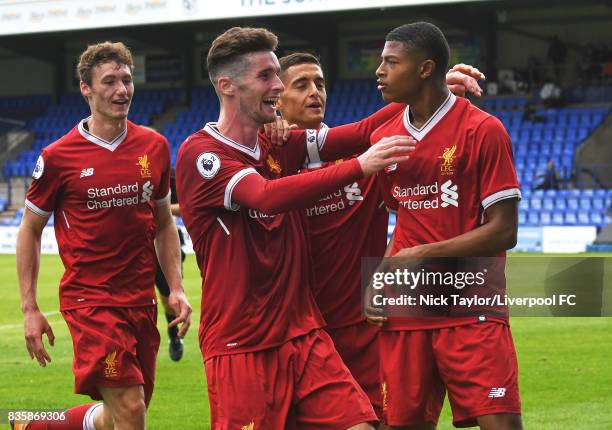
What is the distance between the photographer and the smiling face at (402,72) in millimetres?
4961

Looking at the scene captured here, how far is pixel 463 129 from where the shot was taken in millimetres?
4898

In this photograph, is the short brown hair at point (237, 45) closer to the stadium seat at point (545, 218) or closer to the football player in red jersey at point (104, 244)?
the football player in red jersey at point (104, 244)

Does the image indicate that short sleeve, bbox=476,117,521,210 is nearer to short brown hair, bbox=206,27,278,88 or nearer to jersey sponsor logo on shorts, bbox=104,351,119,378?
short brown hair, bbox=206,27,278,88

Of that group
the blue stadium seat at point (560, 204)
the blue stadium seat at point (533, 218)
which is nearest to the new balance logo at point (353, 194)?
the blue stadium seat at point (533, 218)

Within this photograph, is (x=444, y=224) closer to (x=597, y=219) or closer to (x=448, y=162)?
(x=448, y=162)

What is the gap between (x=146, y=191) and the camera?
6383 millimetres

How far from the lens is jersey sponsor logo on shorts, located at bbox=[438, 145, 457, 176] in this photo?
4883mm

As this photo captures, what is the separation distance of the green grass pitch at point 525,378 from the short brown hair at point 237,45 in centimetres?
385

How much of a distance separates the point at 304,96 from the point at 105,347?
1742 millimetres

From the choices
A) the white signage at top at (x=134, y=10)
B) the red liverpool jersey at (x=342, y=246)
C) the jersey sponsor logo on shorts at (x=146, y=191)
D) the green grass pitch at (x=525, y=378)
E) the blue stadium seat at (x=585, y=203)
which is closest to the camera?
the red liverpool jersey at (x=342, y=246)

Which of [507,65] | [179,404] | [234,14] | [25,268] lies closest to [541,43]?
[507,65]

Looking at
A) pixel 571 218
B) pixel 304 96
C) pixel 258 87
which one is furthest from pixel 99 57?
pixel 571 218

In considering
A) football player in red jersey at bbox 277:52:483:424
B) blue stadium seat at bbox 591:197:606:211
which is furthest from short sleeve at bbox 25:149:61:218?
blue stadium seat at bbox 591:197:606:211

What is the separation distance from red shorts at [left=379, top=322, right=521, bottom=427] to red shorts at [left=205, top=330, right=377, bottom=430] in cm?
37
